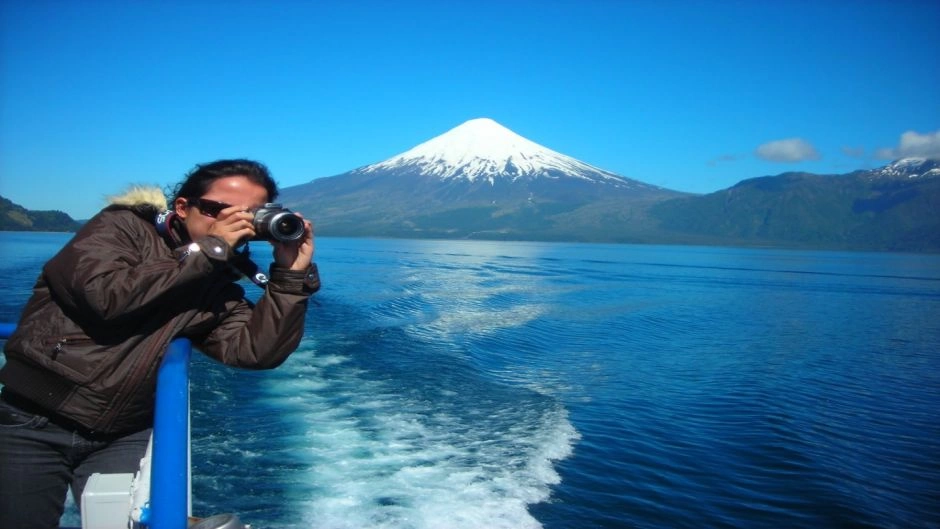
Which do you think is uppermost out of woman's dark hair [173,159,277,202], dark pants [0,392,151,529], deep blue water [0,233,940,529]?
woman's dark hair [173,159,277,202]

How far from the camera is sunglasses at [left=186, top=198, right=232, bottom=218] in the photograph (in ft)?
7.01

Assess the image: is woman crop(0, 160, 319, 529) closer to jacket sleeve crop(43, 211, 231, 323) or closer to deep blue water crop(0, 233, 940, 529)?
jacket sleeve crop(43, 211, 231, 323)

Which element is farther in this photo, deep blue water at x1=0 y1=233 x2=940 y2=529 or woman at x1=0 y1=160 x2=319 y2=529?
deep blue water at x1=0 y1=233 x2=940 y2=529

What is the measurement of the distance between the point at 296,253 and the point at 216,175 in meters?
0.42

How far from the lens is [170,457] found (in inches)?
65.1

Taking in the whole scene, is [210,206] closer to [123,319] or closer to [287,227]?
[287,227]

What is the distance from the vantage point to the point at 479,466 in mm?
6328

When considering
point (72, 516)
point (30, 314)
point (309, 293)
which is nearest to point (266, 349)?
point (309, 293)

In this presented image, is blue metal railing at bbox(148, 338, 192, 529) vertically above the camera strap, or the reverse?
the camera strap

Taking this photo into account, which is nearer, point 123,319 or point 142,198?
point 123,319

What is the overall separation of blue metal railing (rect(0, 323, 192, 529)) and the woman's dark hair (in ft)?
2.30

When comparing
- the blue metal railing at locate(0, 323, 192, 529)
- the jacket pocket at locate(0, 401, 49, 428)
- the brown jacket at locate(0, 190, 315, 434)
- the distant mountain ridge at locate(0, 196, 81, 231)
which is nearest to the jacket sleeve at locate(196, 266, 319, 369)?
the brown jacket at locate(0, 190, 315, 434)

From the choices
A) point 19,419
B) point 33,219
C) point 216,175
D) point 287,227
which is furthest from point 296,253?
point 33,219

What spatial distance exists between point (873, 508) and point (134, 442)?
20.5ft
